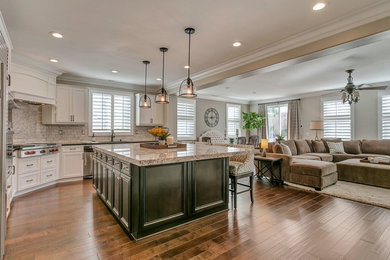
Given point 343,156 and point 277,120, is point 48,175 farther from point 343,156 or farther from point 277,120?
point 277,120

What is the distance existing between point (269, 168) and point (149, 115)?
3913 millimetres

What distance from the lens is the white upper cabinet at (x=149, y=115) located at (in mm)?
6277

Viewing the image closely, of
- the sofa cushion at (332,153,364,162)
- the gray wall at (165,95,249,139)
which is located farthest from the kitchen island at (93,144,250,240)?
the sofa cushion at (332,153,364,162)

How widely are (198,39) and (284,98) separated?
6840 mm

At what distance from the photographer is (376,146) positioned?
6.02 m

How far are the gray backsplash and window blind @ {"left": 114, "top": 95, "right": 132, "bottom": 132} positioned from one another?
0.49 metres

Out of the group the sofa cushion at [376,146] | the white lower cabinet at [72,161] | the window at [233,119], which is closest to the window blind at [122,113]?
the white lower cabinet at [72,161]

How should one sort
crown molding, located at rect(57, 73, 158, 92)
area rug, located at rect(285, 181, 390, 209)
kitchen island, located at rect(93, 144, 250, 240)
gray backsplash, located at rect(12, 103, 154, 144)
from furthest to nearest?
crown molding, located at rect(57, 73, 158, 92) → gray backsplash, located at rect(12, 103, 154, 144) → area rug, located at rect(285, 181, 390, 209) → kitchen island, located at rect(93, 144, 250, 240)

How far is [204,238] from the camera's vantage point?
2307mm

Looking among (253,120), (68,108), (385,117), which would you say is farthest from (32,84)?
(385,117)

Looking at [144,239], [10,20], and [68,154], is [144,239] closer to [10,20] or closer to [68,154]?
[10,20]

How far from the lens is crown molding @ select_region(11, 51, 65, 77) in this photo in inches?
154

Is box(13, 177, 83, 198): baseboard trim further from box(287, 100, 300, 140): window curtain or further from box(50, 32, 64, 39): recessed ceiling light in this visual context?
box(287, 100, 300, 140): window curtain

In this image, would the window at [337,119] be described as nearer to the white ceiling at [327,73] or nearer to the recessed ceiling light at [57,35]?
the white ceiling at [327,73]
